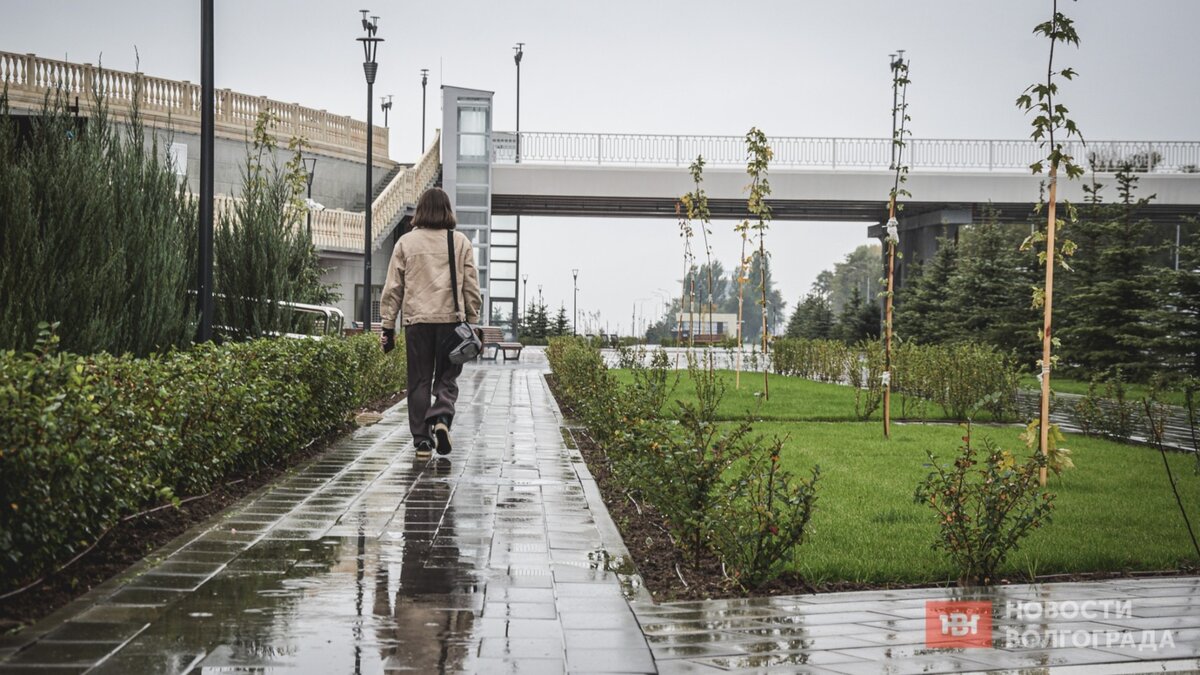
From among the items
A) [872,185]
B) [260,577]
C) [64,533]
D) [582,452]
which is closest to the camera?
[64,533]

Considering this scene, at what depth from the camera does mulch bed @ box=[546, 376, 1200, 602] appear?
5.61 m

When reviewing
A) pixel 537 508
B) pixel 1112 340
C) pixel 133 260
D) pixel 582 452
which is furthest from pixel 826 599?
pixel 1112 340

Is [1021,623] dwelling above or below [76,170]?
below

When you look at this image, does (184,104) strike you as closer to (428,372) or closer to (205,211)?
(205,211)

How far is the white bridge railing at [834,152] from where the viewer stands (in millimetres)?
39969

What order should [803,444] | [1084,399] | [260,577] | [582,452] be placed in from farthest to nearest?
[1084,399] < [803,444] < [582,452] < [260,577]

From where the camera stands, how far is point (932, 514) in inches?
320

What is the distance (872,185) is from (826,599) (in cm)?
3607

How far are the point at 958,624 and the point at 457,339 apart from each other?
5.69 metres

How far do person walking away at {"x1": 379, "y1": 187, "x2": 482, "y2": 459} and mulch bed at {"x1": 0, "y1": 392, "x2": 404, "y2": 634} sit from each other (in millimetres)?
1562

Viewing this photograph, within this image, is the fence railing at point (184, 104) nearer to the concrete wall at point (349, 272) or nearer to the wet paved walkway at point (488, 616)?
the concrete wall at point (349, 272)

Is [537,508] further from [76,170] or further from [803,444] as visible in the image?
[803,444]

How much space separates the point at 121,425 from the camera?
5.75 metres

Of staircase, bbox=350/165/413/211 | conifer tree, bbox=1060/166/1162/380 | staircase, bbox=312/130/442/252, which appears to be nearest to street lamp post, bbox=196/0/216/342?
conifer tree, bbox=1060/166/1162/380
